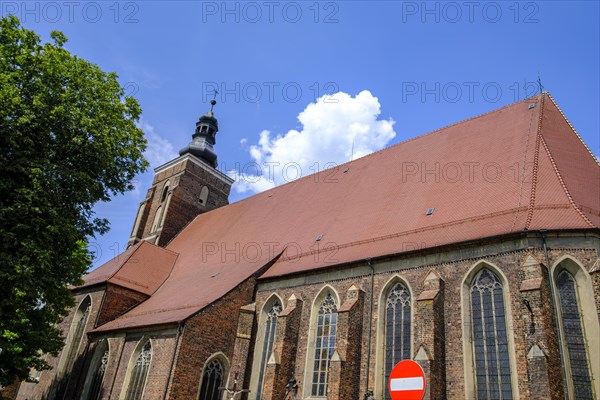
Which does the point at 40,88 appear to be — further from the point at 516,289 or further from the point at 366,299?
the point at 516,289

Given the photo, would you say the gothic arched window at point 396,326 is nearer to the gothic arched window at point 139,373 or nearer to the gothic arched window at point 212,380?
the gothic arched window at point 212,380

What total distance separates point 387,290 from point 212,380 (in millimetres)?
6461

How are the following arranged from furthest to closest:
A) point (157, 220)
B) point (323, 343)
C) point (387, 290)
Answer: point (157, 220) → point (323, 343) → point (387, 290)

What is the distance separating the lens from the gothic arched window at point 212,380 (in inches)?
591

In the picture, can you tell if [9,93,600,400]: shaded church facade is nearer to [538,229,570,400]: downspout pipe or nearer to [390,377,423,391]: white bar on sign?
[538,229,570,400]: downspout pipe

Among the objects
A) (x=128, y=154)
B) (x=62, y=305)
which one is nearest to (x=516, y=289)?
(x=128, y=154)

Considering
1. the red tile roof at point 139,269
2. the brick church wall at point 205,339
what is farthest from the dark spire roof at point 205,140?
the brick church wall at point 205,339

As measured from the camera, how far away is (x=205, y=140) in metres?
31.9

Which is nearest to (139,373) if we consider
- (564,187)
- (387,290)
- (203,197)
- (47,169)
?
(47,169)

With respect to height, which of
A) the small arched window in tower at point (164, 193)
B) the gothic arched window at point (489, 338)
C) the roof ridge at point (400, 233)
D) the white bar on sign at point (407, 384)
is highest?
the small arched window in tower at point (164, 193)

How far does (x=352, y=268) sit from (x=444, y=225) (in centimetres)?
306

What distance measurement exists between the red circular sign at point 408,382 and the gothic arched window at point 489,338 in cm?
734

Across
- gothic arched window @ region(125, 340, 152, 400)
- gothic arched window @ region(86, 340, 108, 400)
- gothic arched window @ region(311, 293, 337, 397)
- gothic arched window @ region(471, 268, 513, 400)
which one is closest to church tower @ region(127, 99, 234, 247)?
gothic arched window @ region(86, 340, 108, 400)

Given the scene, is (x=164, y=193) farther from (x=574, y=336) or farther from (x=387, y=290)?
(x=574, y=336)
